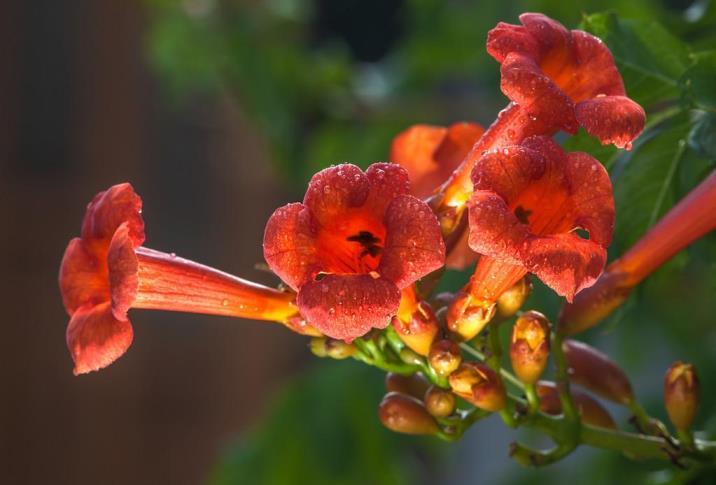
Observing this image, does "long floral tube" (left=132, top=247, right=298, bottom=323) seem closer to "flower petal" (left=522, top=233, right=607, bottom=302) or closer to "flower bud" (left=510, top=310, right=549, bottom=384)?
"flower bud" (left=510, top=310, right=549, bottom=384)

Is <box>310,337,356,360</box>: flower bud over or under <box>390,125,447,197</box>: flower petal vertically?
under

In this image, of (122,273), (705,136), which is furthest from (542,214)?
(122,273)

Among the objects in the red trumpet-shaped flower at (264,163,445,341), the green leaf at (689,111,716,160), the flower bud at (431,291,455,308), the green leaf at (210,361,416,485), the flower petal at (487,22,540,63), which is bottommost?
the green leaf at (210,361,416,485)

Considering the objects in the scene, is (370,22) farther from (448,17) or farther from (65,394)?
(65,394)

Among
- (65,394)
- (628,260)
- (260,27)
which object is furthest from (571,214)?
(65,394)

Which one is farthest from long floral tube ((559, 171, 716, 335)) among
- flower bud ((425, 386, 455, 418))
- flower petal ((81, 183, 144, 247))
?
flower petal ((81, 183, 144, 247))

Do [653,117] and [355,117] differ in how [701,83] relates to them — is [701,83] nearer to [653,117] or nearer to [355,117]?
[653,117]

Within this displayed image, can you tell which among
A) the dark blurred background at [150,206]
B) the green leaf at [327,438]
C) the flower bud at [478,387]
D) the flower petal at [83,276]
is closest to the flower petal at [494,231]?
the flower bud at [478,387]

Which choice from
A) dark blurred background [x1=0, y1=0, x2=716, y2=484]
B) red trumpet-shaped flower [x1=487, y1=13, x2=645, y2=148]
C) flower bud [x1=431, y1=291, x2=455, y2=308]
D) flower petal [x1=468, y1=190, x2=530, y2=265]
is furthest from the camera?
dark blurred background [x1=0, y1=0, x2=716, y2=484]
